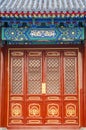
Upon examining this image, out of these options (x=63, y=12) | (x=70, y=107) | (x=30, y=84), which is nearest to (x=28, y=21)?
(x=63, y=12)

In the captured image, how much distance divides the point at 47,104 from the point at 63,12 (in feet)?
9.81

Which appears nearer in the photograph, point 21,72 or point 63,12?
point 63,12

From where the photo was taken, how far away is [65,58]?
42.5ft

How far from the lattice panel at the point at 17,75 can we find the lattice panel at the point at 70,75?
4.54 feet

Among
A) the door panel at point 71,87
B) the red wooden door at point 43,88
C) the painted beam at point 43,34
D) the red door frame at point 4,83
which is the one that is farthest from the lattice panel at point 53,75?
the painted beam at point 43,34

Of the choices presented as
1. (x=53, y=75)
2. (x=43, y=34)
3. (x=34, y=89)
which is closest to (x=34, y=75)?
(x=34, y=89)

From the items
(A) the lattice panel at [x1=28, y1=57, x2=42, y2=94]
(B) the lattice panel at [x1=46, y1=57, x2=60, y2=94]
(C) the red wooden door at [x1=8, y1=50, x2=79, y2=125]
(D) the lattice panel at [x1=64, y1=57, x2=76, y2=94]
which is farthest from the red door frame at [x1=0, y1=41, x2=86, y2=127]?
(A) the lattice panel at [x1=28, y1=57, x2=42, y2=94]

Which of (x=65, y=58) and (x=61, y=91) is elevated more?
(x=65, y=58)

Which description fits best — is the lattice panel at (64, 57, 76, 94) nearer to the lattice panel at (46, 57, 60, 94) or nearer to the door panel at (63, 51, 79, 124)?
the door panel at (63, 51, 79, 124)

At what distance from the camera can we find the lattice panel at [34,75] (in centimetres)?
1294

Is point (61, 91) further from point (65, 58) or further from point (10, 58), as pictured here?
point (10, 58)

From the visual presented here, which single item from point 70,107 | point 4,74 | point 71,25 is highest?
point 71,25

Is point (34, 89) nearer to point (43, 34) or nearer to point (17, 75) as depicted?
point (17, 75)

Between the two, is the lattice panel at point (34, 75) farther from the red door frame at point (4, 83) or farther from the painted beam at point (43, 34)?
the painted beam at point (43, 34)
